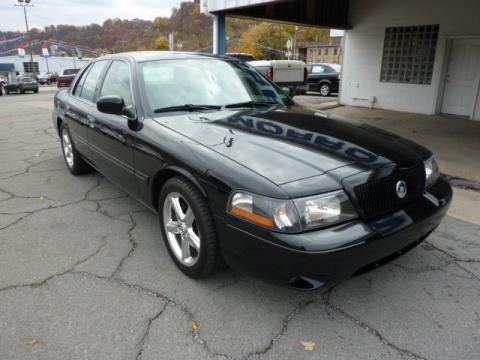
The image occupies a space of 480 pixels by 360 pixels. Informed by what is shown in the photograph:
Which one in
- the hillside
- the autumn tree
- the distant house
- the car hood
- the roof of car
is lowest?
the car hood

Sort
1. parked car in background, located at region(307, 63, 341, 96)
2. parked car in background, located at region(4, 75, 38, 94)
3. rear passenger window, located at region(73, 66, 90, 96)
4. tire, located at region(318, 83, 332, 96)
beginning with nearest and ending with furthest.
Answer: rear passenger window, located at region(73, 66, 90, 96) < parked car in background, located at region(307, 63, 341, 96) < tire, located at region(318, 83, 332, 96) < parked car in background, located at region(4, 75, 38, 94)

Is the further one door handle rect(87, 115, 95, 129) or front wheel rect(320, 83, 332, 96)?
front wheel rect(320, 83, 332, 96)

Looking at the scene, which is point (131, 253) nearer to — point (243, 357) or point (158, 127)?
point (158, 127)

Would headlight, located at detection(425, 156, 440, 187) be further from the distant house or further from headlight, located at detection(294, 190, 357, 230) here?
the distant house

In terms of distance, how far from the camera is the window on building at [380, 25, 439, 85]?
10508 mm

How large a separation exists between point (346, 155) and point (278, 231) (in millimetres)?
731

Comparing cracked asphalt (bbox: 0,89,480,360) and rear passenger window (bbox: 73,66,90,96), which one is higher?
rear passenger window (bbox: 73,66,90,96)

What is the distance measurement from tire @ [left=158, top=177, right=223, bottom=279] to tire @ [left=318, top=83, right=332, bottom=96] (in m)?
16.6

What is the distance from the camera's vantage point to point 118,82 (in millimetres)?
3586

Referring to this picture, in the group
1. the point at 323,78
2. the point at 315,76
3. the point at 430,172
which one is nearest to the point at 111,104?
→ the point at 430,172

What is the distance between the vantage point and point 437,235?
344cm

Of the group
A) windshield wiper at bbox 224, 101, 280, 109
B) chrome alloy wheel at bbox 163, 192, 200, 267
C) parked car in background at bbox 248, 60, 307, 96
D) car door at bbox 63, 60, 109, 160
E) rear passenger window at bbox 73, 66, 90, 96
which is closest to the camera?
chrome alloy wheel at bbox 163, 192, 200, 267

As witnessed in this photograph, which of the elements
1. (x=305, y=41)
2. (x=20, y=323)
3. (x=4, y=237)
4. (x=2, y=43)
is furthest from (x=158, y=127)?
(x=2, y=43)

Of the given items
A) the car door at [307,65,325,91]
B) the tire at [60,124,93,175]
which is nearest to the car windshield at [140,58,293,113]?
the tire at [60,124,93,175]
